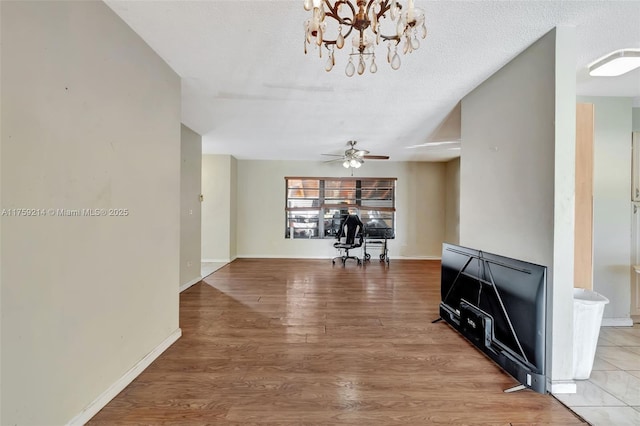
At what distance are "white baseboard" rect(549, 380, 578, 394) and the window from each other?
5.17 metres

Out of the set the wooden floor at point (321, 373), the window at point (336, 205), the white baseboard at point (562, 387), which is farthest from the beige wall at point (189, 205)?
the white baseboard at point (562, 387)

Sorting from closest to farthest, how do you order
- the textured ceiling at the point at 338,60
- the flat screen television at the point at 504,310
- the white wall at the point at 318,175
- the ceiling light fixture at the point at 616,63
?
the textured ceiling at the point at 338,60, the flat screen television at the point at 504,310, the ceiling light fixture at the point at 616,63, the white wall at the point at 318,175

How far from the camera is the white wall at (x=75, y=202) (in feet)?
3.74

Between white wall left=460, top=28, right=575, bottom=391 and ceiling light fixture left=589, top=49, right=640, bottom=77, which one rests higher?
ceiling light fixture left=589, top=49, right=640, bottom=77

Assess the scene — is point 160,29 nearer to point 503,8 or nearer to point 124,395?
point 503,8

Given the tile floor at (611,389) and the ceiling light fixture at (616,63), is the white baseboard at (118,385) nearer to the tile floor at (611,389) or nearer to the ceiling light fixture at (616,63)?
the tile floor at (611,389)

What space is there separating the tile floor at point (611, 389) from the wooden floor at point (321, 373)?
12 centimetres

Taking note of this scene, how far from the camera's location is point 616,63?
2.08 meters

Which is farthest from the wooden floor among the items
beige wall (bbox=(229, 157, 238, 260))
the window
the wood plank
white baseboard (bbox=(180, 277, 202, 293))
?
the window

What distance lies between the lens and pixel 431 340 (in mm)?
2432

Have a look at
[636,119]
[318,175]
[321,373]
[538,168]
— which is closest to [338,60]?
[538,168]

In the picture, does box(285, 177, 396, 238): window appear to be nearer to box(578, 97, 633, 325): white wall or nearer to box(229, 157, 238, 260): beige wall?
box(229, 157, 238, 260): beige wall

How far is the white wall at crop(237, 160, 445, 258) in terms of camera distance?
6793 mm

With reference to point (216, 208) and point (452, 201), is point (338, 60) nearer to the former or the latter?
point (216, 208)
